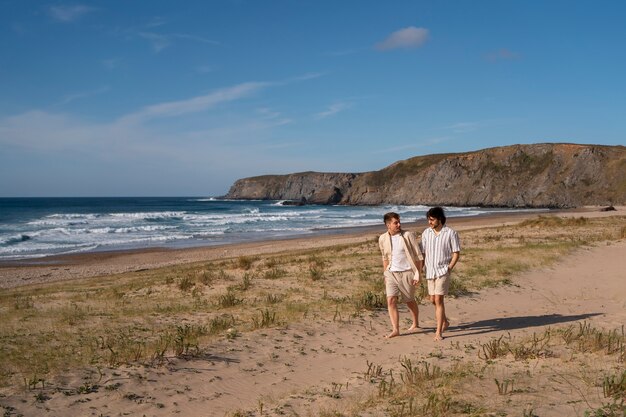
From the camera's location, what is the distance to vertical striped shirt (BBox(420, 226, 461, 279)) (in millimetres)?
6574

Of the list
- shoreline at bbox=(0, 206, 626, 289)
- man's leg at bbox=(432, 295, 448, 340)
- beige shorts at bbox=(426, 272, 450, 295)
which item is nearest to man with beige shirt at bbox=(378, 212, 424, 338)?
beige shorts at bbox=(426, 272, 450, 295)

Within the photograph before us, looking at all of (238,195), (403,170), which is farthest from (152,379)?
(238,195)

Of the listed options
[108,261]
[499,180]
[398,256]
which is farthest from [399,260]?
[499,180]

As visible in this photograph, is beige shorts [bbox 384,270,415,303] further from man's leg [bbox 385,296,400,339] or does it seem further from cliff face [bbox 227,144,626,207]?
cliff face [bbox 227,144,626,207]

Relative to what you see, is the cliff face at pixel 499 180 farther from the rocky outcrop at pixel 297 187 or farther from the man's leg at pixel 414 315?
the man's leg at pixel 414 315

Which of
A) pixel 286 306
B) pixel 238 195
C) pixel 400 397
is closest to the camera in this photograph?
pixel 400 397

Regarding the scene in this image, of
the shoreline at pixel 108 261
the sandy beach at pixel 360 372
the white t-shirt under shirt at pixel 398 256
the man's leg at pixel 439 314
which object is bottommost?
the shoreline at pixel 108 261

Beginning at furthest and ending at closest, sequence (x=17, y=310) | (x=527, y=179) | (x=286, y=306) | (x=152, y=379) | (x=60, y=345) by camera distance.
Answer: (x=527, y=179) → (x=17, y=310) → (x=286, y=306) → (x=60, y=345) → (x=152, y=379)

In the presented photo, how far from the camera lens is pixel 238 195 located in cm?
16488

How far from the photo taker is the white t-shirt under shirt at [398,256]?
6781 mm

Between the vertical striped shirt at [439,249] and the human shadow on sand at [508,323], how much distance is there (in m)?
1.14

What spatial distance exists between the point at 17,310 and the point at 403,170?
11080 cm

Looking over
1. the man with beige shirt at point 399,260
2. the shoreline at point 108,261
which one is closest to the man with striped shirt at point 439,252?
the man with beige shirt at point 399,260

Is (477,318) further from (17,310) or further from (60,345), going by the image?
(17,310)
